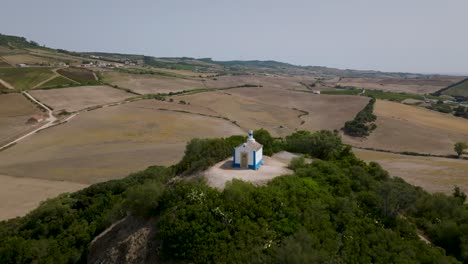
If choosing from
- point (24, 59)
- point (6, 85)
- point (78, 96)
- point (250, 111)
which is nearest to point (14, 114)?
point (78, 96)

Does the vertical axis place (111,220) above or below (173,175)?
below

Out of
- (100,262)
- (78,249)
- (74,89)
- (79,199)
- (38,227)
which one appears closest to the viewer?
(100,262)

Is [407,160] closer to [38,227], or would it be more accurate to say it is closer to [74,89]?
[38,227]

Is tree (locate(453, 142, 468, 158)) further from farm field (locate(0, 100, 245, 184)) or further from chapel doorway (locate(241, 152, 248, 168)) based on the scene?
chapel doorway (locate(241, 152, 248, 168))

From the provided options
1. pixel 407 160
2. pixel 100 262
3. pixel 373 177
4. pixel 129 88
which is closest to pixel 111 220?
pixel 100 262

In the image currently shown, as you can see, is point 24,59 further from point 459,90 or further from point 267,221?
point 459,90

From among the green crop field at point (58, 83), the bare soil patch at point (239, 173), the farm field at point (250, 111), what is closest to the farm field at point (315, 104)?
the farm field at point (250, 111)
